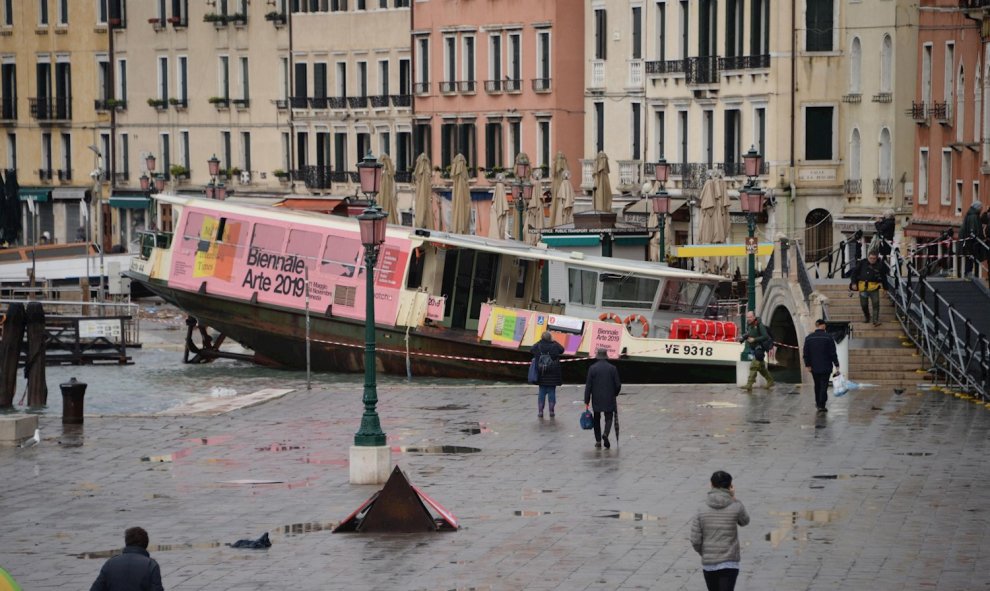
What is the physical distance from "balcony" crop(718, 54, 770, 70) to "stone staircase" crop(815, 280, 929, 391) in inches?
920

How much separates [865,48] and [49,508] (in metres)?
40.5

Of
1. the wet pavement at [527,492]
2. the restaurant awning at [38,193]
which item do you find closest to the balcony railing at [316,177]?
the restaurant awning at [38,193]

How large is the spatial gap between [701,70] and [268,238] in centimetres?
2122

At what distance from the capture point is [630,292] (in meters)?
49.1

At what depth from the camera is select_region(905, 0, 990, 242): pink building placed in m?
53.8

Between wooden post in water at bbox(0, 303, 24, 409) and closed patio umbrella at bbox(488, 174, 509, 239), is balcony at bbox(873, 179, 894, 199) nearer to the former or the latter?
closed patio umbrella at bbox(488, 174, 509, 239)

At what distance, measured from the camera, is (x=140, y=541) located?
19.2 m

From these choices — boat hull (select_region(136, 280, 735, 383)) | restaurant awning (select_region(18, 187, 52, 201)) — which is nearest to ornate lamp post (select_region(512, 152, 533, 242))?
boat hull (select_region(136, 280, 735, 383))

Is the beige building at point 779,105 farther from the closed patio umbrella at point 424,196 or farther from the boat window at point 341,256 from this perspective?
the boat window at point 341,256

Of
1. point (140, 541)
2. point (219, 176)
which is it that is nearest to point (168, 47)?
point (219, 176)

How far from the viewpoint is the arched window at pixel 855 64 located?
64.9 meters

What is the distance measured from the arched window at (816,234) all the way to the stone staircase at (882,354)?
21658mm

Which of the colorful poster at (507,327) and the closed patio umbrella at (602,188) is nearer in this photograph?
the colorful poster at (507,327)

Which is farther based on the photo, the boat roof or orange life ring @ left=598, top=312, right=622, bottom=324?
orange life ring @ left=598, top=312, right=622, bottom=324
